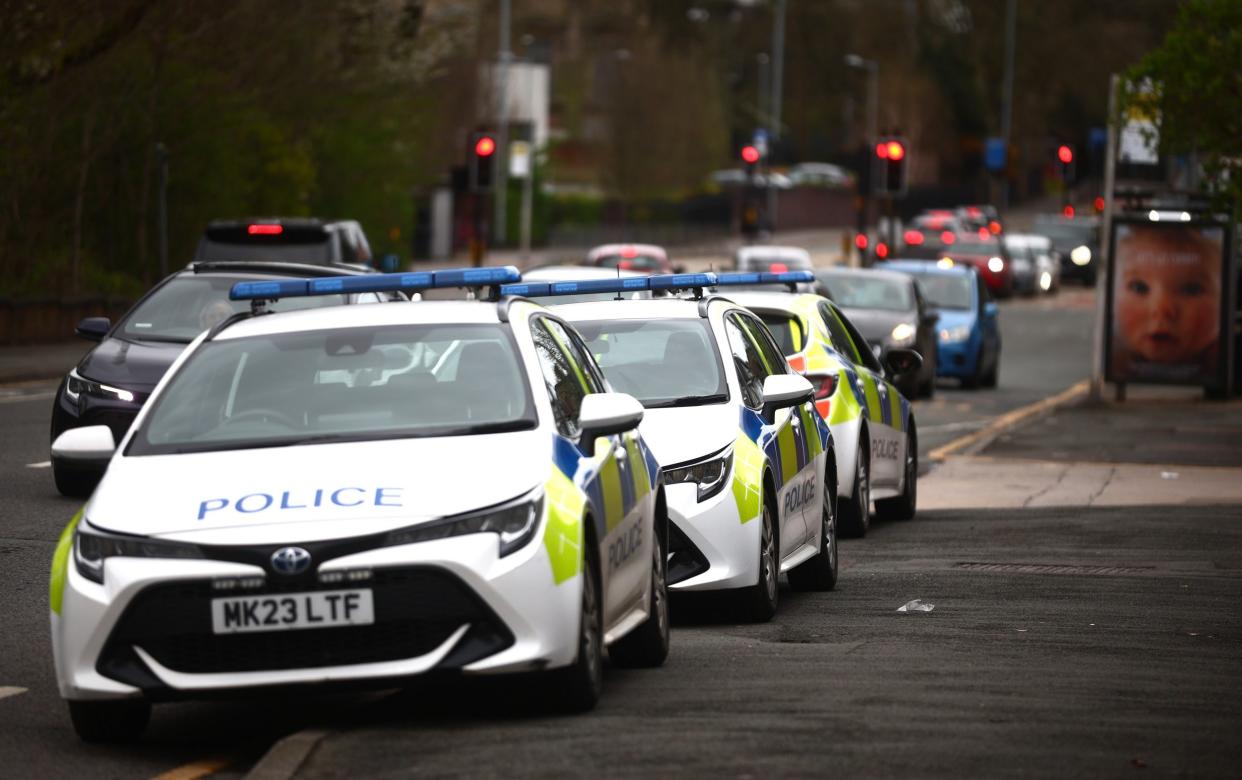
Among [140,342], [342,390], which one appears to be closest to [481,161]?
[140,342]

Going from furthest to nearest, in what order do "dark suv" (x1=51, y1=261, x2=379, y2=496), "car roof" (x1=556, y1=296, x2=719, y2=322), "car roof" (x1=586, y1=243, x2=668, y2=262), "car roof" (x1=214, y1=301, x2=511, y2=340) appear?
"car roof" (x1=586, y1=243, x2=668, y2=262), "dark suv" (x1=51, y1=261, x2=379, y2=496), "car roof" (x1=556, y1=296, x2=719, y2=322), "car roof" (x1=214, y1=301, x2=511, y2=340)

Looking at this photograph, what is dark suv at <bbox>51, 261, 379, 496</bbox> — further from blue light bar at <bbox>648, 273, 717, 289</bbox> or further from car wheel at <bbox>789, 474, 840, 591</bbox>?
car wheel at <bbox>789, 474, 840, 591</bbox>

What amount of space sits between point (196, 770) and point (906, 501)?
9833 mm

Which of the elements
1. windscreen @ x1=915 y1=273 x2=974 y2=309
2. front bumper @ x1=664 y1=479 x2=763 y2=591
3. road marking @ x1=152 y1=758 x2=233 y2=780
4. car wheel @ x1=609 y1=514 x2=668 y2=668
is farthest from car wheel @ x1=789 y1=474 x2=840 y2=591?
windscreen @ x1=915 y1=273 x2=974 y2=309

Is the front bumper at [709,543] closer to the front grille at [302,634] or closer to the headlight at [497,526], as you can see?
the headlight at [497,526]

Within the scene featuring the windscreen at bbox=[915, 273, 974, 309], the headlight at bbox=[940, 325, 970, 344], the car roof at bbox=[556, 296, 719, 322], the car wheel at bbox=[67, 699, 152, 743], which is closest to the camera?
the car wheel at bbox=[67, 699, 152, 743]

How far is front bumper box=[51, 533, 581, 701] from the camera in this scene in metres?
7.45

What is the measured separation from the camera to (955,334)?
111ft

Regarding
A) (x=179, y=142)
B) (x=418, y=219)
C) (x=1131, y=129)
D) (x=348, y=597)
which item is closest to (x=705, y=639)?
(x=348, y=597)

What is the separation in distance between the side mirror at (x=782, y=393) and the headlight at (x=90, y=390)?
18.8 ft

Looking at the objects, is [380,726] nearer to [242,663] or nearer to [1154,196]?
[242,663]

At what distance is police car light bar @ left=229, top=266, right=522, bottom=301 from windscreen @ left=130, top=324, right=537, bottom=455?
0.74 ft

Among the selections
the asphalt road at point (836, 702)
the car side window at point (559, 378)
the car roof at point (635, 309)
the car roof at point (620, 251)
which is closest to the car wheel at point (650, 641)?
the asphalt road at point (836, 702)

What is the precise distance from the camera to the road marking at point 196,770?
291 inches
